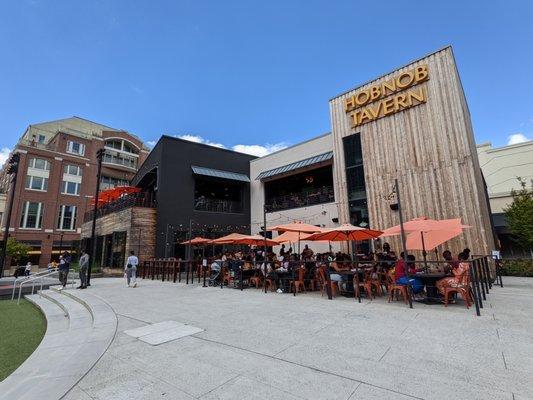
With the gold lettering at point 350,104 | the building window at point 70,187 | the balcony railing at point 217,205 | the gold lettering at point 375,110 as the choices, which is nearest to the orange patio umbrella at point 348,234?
the gold lettering at point 375,110

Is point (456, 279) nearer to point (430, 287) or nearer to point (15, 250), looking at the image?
point (430, 287)

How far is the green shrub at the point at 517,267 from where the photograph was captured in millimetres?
13559

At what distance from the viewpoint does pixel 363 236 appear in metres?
8.71

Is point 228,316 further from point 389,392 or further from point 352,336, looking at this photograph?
point 389,392

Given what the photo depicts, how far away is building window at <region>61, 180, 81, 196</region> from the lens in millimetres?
36406

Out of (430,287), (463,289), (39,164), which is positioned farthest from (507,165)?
(39,164)

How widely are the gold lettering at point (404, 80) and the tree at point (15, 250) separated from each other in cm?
3641

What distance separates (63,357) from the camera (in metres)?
4.07

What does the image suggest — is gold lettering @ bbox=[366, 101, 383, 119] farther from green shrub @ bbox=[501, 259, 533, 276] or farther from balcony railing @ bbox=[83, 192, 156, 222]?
balcony railing @ bbox=[83, 192, 156, 222]

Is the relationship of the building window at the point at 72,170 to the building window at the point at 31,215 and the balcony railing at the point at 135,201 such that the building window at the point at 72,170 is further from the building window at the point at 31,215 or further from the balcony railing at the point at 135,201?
the balcony railing at the point at 135,201

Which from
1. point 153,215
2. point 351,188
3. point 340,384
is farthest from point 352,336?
point 153,215

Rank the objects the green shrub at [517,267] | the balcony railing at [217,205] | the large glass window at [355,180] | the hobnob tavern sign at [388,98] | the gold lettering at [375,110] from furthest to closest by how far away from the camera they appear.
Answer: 1. the balcony railing at [217,205]
2. the large glass window at [355,180]
3. the gold lettering at [375,110]
4. the green shrub at [517,267]
5. the hobnob tavern sign at [388,98]

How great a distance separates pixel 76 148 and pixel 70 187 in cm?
591

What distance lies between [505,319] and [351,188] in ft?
32.6
